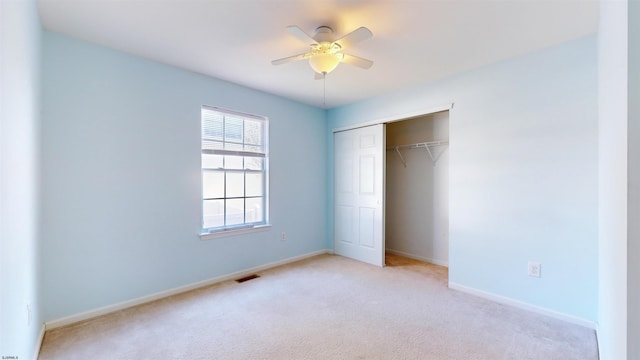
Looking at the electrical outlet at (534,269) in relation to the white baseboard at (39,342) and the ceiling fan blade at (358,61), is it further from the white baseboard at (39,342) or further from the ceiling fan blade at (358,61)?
the white baseboard at (39,342)

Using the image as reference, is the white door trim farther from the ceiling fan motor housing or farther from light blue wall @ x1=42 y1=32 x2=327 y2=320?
the ceiling fan motor housing

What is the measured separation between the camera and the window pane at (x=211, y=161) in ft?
10.8

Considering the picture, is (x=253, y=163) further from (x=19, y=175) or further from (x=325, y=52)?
(x=19, y=175)

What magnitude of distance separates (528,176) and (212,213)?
3377 mm

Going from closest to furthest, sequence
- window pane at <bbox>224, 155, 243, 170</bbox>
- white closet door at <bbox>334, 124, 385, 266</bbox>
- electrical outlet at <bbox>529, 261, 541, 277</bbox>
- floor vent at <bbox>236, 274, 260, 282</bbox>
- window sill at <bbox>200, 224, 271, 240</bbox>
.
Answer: electrical outlet at <bbox>529, 261, 541, 277</bbox> < window sill at <bbox>200, 224, 271, 240</bbox> < floor vent at <bbox>236, 274, 260, 282</bbox> < window pane at <bbox>224, 155, 243, 170</bbox> < white closet door at <bbox>334, 124, 385, 266</bbox>

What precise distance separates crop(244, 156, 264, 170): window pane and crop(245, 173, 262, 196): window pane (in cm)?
9

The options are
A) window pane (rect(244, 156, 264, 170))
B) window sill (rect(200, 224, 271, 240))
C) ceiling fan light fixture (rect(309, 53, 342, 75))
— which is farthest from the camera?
window pane (rect(244, 156, 264, 170))

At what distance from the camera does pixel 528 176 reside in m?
2.65

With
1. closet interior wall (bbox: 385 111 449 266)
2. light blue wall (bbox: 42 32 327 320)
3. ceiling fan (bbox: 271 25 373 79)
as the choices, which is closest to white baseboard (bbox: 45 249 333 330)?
light blue wall (bbox: 42 32 327 320)

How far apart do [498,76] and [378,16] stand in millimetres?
1625

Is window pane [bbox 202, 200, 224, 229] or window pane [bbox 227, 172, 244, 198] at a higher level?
window pane [bbox 227, 172, 244, 198]

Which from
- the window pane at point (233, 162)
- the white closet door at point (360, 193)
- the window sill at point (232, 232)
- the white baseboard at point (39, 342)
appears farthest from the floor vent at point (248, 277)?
the white baseboard at point (39, 342)

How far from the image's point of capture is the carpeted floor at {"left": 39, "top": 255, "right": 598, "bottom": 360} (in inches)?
77.9

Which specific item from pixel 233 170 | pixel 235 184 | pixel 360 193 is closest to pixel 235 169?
pixel 233 170
